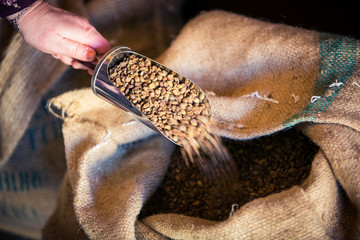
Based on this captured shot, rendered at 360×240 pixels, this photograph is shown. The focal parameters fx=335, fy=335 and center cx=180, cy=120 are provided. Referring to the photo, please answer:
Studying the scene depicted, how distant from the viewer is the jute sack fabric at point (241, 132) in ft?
3.18

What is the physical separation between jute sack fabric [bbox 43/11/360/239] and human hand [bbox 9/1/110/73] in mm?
203

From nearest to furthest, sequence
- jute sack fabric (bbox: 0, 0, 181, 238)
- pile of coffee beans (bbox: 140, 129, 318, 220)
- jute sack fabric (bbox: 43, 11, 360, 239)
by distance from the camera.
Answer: jute sack fabric (bbox: 43, 11, 360, 239), pile of coffee beans (bbox: 140, 129, 318, 220), jute sack fabric (bbox: 0, 0, 181, 238)

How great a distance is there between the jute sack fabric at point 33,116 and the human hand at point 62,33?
33cm

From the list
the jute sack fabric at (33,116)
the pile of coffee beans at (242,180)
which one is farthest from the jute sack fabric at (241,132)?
the jute sack fabric at (33,116)

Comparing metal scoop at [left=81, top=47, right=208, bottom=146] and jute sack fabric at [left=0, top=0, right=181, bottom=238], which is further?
jute sack fabric at [left=0, top=0, right=181, bottom=238]

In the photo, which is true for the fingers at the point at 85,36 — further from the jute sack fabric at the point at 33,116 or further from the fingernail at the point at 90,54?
the jute sack fabric at the point at 33,116

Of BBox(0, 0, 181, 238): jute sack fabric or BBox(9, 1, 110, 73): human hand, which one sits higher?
BBox(9, 1, 110, 73): human hand

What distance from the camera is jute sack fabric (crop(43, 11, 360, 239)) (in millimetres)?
969

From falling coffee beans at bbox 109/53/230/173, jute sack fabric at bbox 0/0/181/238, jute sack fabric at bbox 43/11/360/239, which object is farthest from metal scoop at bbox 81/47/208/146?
jute sack fabric at bbox 0/0/181/238

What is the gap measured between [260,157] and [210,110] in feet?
0.82

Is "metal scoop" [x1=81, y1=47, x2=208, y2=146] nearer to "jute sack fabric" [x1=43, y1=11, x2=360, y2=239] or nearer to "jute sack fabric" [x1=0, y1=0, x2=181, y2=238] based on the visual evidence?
"jute sack fabric" [x1=43, y1=11, x2=360, y2=239]

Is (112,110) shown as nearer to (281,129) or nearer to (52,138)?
(52,138)

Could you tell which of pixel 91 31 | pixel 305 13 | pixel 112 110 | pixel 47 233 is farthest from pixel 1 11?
pixel 305 13

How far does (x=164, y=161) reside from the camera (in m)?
1.25
